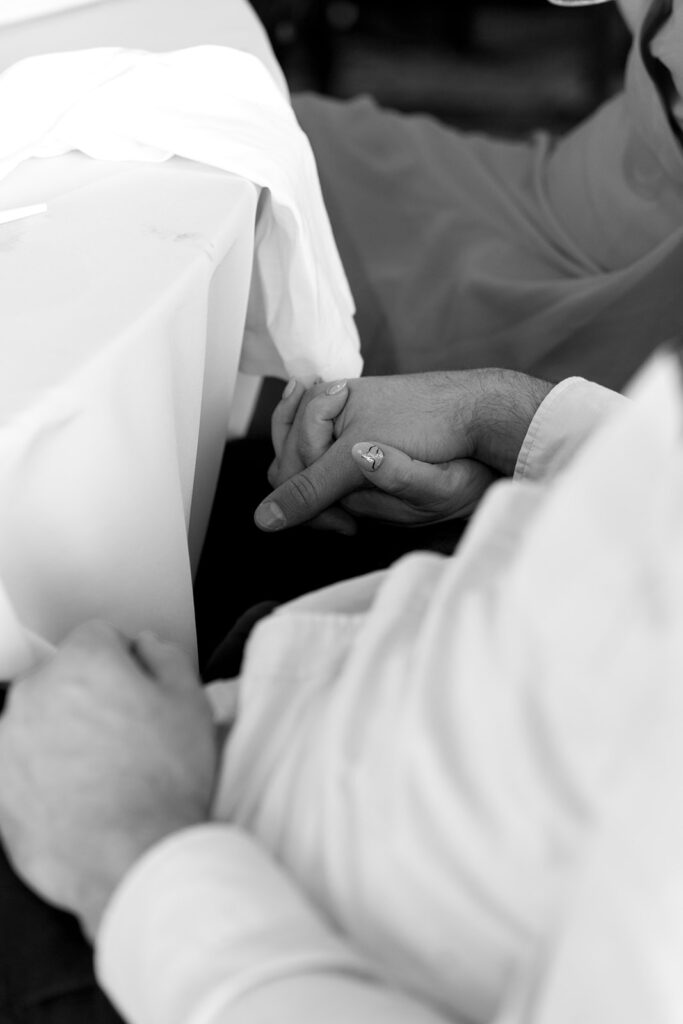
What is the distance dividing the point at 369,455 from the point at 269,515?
82 millimetres

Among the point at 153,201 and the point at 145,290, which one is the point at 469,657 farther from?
the point at 153,201

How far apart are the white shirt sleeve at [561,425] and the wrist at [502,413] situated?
5 cm

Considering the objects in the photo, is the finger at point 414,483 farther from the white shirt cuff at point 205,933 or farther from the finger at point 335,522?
the white shirt cuff at point 205,933

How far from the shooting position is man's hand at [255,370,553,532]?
2.41 ft

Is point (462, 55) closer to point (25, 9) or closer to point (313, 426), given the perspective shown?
point (25, 9)

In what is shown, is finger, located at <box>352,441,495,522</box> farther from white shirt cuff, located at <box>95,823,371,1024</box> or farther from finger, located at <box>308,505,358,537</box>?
white shirt cuff, located at <box>95,823,371,1024</box>

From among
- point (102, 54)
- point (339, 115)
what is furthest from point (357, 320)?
point (102, 54)

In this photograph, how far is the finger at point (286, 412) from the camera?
78 centimetres

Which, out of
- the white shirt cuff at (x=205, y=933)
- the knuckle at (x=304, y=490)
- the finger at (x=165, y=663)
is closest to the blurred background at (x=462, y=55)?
the knuckle at (x=304, y=490)

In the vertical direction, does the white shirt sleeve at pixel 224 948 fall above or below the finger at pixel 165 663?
below

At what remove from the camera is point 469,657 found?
34cm

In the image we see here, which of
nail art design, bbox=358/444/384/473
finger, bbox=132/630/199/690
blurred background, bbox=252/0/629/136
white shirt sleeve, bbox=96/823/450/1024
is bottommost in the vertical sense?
blurred background, bbox=252/0/629/136

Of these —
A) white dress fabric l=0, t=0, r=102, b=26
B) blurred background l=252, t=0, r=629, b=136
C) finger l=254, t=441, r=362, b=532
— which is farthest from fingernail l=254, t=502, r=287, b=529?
blurred background l=252, t=0, r=629, b=136

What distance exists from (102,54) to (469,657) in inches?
21.4
